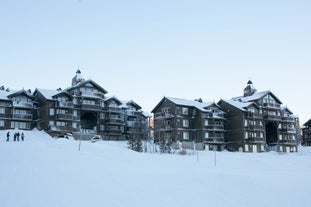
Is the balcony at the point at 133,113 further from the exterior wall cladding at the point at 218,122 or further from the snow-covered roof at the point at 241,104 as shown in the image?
the snow-covered roof at the point at 241,104

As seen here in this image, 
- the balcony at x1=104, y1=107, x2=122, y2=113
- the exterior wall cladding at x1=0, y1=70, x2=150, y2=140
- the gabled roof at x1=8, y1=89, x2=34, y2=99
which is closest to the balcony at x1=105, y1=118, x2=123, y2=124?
the exterior wall cladding at x1=0, y1=70, x2=150, y2=140

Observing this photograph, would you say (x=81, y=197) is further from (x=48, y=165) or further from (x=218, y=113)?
(x=218, y=113)

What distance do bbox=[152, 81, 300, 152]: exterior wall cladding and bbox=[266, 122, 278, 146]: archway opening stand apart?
308 cm

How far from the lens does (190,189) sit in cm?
1941

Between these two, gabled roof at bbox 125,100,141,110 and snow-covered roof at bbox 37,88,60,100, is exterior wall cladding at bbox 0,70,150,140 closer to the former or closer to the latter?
snow-covered roof at bbox 37,88,60,100

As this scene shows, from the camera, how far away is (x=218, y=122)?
2817 inches

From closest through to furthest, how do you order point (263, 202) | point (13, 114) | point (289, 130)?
point (263, 202) < point (13, 114) < point (289, 130)

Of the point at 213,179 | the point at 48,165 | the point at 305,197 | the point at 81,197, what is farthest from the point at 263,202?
the point at 48,165

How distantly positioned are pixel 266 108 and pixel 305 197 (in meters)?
57.9

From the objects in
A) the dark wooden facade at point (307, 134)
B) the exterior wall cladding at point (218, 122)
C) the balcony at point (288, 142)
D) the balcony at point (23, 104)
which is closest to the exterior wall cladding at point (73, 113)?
the balcony at point (23, 104)

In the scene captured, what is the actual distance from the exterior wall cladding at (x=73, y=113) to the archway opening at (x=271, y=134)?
28899mm

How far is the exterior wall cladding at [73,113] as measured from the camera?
6294cm

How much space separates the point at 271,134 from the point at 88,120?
42087mm

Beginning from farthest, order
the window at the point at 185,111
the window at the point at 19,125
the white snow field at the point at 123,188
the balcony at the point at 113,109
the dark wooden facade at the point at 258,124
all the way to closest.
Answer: the balcony at the point at 113,109
the dark wooden facade at the point at 258,124
the window at the point at 185,111
the window at the point at 19,125
the white snow field at the point at 123,188
